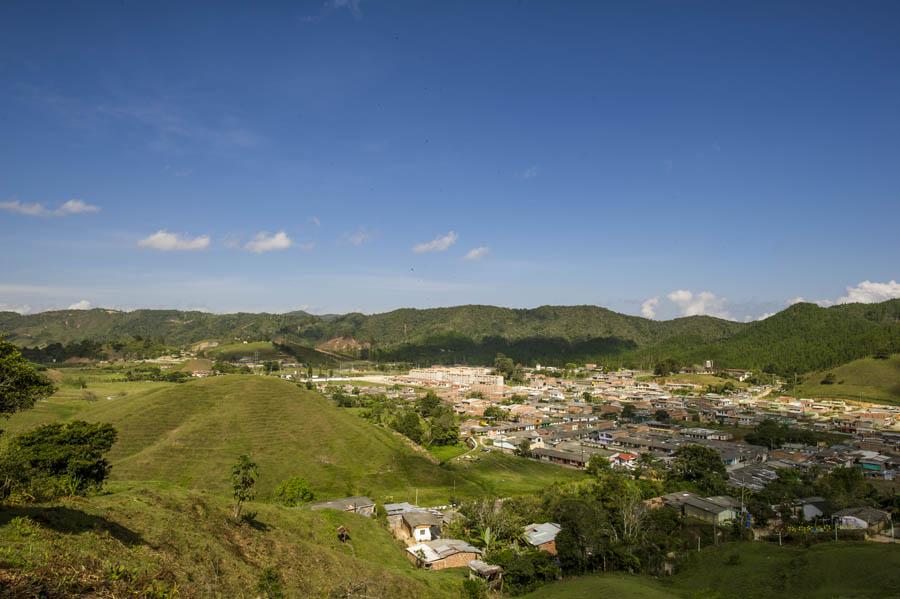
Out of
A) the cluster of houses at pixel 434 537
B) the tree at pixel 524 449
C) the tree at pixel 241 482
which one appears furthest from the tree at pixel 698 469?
the tree at pixel 241 482

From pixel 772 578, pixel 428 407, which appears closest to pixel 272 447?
pixel 428 407

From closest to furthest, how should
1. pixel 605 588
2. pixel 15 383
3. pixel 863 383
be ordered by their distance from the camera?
pixel 15 383 → pixel 605 588 → pixel 863 383

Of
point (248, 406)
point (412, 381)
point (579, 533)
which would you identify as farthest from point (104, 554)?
point (412, 381)

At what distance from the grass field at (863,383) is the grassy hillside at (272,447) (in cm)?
9401

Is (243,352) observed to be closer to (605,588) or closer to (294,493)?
(294,493)

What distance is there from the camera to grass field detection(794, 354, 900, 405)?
114 m

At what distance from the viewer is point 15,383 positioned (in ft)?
41.1

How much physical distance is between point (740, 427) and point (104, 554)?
100119 millimetres

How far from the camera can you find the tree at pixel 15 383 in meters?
12.3

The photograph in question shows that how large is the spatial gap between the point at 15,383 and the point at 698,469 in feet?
200

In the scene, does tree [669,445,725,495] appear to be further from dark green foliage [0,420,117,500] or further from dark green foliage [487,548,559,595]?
dark green foliage [0,420,117,500]

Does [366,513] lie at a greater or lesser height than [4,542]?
lesser

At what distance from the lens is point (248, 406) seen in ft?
223

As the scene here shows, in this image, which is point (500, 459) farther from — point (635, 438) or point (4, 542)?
point (4, 542)
